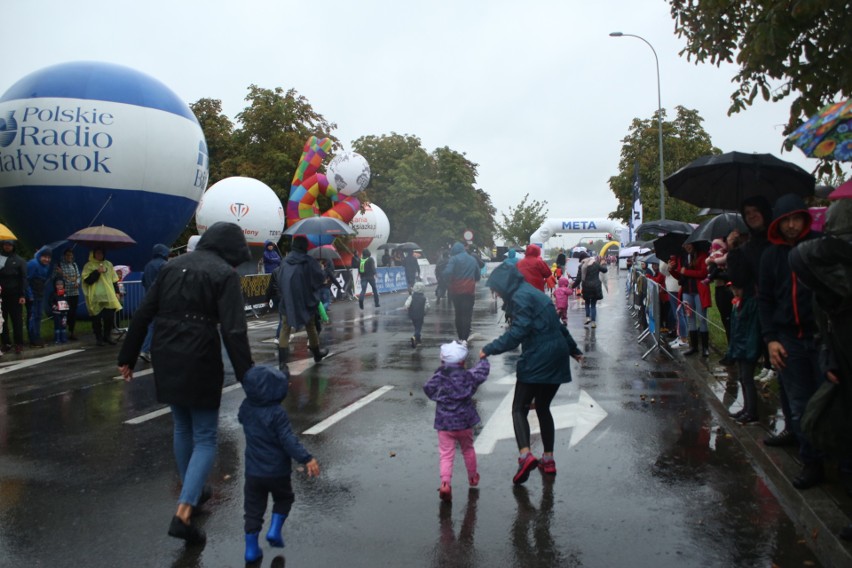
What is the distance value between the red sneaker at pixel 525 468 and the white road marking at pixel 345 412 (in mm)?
2398

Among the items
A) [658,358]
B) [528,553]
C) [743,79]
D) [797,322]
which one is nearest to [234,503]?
[528,553]

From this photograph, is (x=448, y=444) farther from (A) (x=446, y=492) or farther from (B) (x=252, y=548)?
(B) (x=252, y=548)

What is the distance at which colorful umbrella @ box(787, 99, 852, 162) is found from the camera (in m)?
4.54

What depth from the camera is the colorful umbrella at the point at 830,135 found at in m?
4.54

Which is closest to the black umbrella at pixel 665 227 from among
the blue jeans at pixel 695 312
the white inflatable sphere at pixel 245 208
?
the blue jeans at pixel 695 312

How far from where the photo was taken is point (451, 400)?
5.13 metres

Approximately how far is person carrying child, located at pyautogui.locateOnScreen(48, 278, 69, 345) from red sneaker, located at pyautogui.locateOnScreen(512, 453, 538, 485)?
451 inches

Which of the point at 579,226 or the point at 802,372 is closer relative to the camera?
the point at 802,372

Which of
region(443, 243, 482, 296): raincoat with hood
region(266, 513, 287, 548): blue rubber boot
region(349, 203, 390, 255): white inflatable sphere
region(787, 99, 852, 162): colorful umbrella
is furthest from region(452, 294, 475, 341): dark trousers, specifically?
region(349, 203, 390, 255): white inflatable sphere

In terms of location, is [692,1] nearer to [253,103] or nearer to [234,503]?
[234,503]

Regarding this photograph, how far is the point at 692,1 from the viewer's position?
9086 mm

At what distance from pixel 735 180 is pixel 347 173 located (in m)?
21.2

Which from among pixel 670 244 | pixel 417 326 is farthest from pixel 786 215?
pixel 417 326

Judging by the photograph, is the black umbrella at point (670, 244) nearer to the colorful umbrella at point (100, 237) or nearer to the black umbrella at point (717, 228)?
the black umbrella at point (717, 228)
